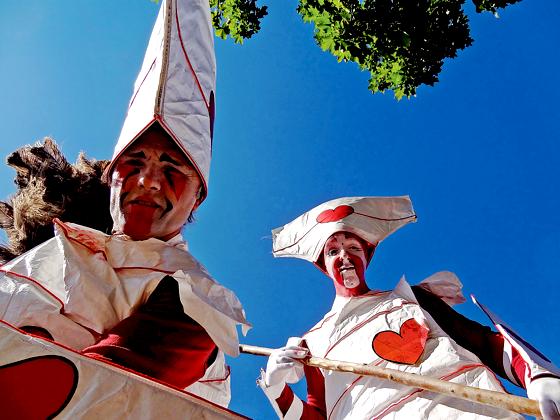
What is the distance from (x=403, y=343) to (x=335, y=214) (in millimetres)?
1232

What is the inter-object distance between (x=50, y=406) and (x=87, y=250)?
79 centimetres

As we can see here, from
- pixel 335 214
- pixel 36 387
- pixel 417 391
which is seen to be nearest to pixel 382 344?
pixel 417 391

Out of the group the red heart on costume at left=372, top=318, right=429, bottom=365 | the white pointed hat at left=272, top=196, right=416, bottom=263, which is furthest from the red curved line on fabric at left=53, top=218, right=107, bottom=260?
the white pointed hat at left=272, top=196, right=416, bottom=263

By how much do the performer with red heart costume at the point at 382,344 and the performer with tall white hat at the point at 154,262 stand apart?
910 millimetres

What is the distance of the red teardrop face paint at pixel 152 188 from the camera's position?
81.0 inches

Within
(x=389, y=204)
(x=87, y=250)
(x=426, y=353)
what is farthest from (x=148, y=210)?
(x=389, y=204)

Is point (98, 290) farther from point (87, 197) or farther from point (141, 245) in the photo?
point (87, 197)

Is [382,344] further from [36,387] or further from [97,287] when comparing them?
[36,387]

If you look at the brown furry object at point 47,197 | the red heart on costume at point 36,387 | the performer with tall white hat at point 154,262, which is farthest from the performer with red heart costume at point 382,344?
the red heart on costume at point 36,387

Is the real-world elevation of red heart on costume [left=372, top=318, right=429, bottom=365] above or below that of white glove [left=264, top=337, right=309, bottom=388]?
above

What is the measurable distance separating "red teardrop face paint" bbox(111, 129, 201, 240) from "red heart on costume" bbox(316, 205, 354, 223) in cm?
195

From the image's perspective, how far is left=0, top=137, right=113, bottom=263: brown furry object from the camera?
2371 mm

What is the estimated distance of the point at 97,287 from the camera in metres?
1.78

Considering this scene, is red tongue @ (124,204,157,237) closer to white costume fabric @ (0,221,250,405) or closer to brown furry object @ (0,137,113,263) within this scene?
white costume fabric @ (0,221,250,405)
